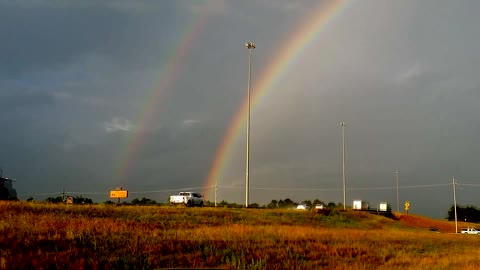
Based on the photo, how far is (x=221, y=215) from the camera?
148 ft

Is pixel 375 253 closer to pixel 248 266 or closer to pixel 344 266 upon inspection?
pixel 344 266

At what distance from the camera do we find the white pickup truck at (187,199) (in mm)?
65625

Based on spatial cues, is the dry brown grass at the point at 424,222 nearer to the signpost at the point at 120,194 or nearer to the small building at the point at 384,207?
the small building at the point at 384,207

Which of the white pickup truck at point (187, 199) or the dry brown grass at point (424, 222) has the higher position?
the white pickup truck at point (187, 199)

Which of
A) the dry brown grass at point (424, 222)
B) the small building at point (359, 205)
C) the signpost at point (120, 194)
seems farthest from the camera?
the small building at point (359, 205)

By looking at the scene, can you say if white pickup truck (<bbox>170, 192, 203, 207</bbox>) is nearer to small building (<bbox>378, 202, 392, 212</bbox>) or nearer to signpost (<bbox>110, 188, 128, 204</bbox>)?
signpost (<bbox>110, 188, 128, 204</bbox>)

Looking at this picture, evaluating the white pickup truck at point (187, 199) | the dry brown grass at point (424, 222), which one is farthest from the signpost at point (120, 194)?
the dry brown grass at point (424, 222)

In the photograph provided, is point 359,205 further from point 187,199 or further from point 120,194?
point 120,194

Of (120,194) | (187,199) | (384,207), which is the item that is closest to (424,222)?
(384,207)

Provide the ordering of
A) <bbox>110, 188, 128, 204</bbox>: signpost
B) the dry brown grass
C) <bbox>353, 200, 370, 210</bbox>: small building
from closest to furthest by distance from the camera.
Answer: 1. <bbox>110, 188, 128, 204</bbox>: signpost
2. the dry brown grass
3. <bbox>353, 200, 370, 210</bbox>: small building

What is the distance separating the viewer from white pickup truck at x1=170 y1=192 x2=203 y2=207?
6562cm

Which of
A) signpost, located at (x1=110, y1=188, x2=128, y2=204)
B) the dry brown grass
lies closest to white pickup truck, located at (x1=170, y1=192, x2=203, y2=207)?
signpost, located at (x1=110, y1=188, x2=128, y2=204)

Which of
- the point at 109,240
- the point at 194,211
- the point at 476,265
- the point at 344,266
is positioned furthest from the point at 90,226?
the point at 194,211

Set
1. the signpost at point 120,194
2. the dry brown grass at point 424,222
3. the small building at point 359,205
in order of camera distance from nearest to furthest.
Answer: the signpost at point 120,194
the dry brown grass at point 424,222
the small building at point 359,205
